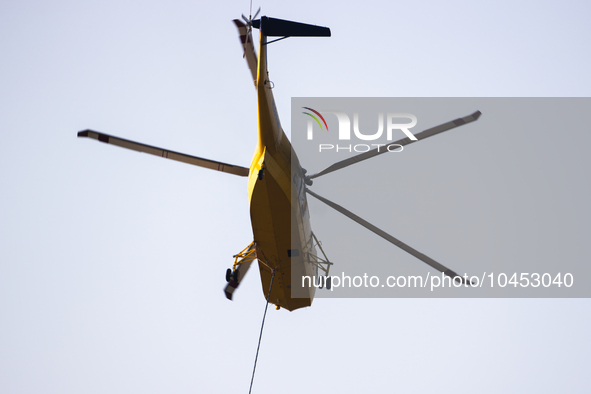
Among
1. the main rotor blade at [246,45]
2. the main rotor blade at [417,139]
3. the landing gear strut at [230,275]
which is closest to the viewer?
the main rotor blade at [417,139]

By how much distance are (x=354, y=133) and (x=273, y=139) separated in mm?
6129

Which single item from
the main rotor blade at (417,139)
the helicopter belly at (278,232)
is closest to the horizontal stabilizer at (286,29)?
the helicopter belly at (278,232)

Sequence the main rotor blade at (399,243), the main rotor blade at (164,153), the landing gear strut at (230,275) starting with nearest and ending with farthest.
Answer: the main rotor blade at (164,153) → the main rotor blade at (399,243) → the landing gear strut at (230,275)

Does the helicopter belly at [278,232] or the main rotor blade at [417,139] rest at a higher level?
the main rotor blade at [417,139]

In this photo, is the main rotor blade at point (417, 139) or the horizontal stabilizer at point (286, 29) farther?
the main rotor blade at point (417, 139)

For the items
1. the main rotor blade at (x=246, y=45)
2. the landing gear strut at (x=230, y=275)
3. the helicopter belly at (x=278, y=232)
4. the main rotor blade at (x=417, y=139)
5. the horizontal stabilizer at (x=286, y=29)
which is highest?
the main rotor blade at (x=246, y=45)

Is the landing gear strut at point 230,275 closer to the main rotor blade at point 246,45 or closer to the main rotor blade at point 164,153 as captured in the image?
the main rotor blade at point 164,153

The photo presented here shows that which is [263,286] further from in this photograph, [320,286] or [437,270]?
[437,270]

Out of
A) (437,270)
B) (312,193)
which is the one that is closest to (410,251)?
(437,270)

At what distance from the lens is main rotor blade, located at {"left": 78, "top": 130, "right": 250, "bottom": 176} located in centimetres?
1653

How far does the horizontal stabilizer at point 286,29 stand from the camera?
15.0 metres

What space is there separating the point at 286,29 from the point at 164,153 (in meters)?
5.01

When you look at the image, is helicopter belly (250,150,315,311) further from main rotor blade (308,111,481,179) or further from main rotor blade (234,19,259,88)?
main rotor blade (234,19,259,88)

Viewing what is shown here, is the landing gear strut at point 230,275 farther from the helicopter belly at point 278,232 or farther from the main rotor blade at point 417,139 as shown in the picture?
the main rotor blade at point 417,139
